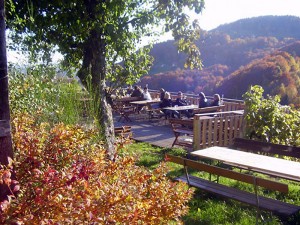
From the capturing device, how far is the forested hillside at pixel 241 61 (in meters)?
22.7

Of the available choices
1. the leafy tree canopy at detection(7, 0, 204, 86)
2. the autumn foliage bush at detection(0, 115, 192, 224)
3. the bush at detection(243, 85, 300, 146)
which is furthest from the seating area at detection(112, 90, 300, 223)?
the leafy tree canopy at detection(7, 0, 204, 86)

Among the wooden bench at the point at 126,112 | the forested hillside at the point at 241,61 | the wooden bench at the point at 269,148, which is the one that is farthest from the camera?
the forested hillside at the point at 241,61

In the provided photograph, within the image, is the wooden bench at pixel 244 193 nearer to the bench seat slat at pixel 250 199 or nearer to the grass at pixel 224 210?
the bench seat slat at pixel 250 199

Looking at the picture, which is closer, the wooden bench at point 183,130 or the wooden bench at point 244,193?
the wooden bench at point 244,193

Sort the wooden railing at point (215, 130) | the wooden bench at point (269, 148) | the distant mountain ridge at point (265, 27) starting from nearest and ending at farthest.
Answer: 1. the wooden bench at point (269, 148)
2. the wooden railing at point (215, 130)
3. the distant mountain ridge at point (265, 27)

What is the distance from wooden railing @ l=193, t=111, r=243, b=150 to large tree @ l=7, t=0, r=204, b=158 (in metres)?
2.05

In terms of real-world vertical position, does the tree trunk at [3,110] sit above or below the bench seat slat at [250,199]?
above

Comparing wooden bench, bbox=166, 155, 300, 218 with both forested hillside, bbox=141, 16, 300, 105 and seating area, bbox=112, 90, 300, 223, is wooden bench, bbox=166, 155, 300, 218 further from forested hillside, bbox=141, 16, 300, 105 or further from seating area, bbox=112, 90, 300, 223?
forested hillside, bbox=141, 16, 300, 105

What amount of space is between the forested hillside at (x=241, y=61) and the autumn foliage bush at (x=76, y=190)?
18043 mm

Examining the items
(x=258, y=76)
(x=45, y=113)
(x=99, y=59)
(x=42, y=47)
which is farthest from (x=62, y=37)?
(x=258, y=76)

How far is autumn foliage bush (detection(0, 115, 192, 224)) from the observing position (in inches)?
63.4

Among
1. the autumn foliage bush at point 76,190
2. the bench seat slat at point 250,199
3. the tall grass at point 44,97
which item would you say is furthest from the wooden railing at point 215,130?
the autumn foliage bush at point 76,190

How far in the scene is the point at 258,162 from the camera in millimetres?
4418

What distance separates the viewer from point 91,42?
577cm
